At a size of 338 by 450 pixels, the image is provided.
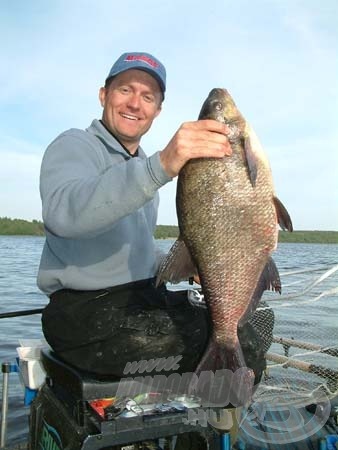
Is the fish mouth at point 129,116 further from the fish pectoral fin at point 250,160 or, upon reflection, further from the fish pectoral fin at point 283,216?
the fish pectoral fin at point 283,216

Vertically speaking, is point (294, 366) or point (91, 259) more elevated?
point (91, 259)

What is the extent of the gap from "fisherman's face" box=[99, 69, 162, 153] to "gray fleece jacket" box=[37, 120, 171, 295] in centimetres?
15

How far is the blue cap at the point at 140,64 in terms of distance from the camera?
335 cm

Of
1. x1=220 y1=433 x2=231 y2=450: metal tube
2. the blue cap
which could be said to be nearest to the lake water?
Result: x1=220 y1=433 x2=231 y2=450: metal tube

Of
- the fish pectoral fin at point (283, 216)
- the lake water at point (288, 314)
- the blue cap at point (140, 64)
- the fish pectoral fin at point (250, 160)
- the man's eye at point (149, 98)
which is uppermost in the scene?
the blue cap at point (140, 64)

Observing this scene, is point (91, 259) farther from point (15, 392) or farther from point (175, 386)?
point (15, 392)

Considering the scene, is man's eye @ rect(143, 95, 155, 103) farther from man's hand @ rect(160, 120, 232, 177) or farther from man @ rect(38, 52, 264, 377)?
man's hand @ rect(160, 120, 232, 177)

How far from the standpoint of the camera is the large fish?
7.97 feet

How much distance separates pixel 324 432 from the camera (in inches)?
176

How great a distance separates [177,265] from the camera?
2600 mm

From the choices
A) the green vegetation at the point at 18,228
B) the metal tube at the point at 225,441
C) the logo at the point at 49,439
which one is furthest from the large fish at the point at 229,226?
the green vegetation at the point at 18,228

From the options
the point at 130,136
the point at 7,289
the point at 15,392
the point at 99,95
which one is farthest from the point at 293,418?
the point at 7,289

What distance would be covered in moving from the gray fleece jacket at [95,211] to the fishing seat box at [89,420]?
1.67ft

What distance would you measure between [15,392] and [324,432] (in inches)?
206
